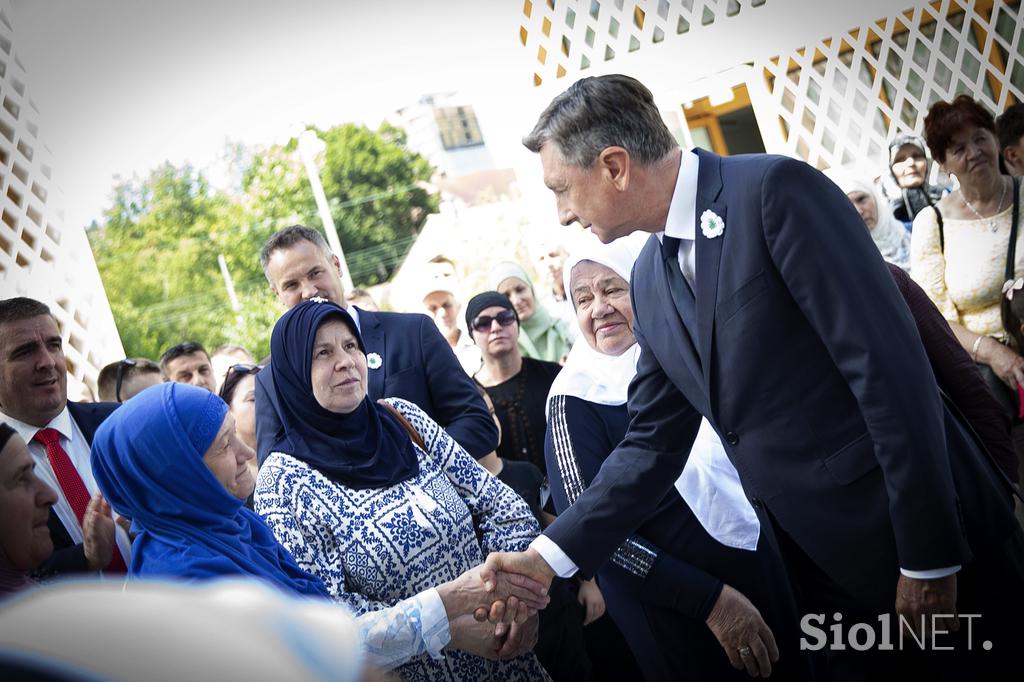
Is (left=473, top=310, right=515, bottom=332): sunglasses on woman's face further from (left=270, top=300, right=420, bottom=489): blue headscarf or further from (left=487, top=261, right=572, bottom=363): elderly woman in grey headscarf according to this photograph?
(left=270, top=300, right=420, bottom=489): blue headscarf

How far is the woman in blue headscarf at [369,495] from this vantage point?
103 inches

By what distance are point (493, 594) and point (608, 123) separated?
4.49ft

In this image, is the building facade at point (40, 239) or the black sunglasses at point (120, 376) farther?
the building facade at point (40, 239)

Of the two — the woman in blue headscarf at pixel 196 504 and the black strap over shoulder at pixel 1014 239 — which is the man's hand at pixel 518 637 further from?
the black strap over shoulder at pixel 1014 239

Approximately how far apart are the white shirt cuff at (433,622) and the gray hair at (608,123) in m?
1.26

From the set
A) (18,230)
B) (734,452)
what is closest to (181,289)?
(18,230)

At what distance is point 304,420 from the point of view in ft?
9.32

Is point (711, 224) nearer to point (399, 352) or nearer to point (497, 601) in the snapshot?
point (497, 601)

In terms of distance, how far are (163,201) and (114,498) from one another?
29045 mm

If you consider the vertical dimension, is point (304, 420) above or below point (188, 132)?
below

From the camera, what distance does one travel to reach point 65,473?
→ 340 cm

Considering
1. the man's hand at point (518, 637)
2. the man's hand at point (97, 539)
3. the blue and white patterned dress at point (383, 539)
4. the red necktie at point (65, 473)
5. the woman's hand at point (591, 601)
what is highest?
the red necktie at point (65, 473)

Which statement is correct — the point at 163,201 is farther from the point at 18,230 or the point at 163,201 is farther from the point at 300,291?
the point at 300,291

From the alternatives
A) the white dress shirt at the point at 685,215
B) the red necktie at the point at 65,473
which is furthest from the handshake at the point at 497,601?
the red necktie at the point at 65,473
